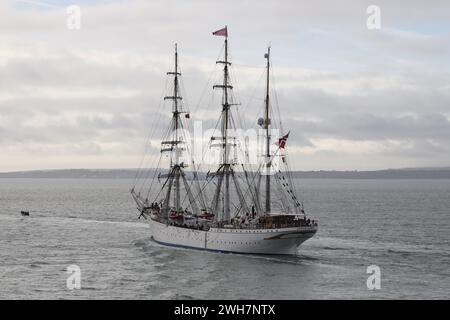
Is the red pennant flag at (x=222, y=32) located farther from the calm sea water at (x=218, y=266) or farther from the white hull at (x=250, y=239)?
the calm sea water at (x=218, y=266)

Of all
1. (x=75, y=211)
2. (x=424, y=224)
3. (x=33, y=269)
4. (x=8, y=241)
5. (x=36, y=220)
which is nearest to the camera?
(x=33, y=269)

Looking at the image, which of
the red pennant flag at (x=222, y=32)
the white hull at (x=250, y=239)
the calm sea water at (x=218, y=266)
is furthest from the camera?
the red pennant flag at (x=222, y=32)

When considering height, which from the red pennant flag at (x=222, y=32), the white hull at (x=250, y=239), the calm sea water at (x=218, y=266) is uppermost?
the red pennant flag at (x=222, y=32)

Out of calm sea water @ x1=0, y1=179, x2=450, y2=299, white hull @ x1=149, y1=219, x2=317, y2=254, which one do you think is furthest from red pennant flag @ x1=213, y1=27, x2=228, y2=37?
calm sea water @ x1=0, y1=179, x2=450, y2=299

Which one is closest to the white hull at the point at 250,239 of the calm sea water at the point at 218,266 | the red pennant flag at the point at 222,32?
the calm sea water at the point at 218,266

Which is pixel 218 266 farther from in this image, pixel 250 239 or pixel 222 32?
pixel 222 32

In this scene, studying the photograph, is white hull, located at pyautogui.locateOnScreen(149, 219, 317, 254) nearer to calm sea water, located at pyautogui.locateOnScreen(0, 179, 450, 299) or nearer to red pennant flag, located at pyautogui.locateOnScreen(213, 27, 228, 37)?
calm sea water, located at pyautogui.locateOnScreen(0, 179, 450, 299)

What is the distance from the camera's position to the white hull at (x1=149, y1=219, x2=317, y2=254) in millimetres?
75375

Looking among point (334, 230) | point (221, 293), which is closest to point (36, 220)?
point (334, 230)

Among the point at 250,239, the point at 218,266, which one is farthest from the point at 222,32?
the point at 218,266

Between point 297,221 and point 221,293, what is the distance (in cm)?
2297

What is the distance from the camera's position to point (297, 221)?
3004 inches

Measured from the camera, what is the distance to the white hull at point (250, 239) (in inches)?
2968
